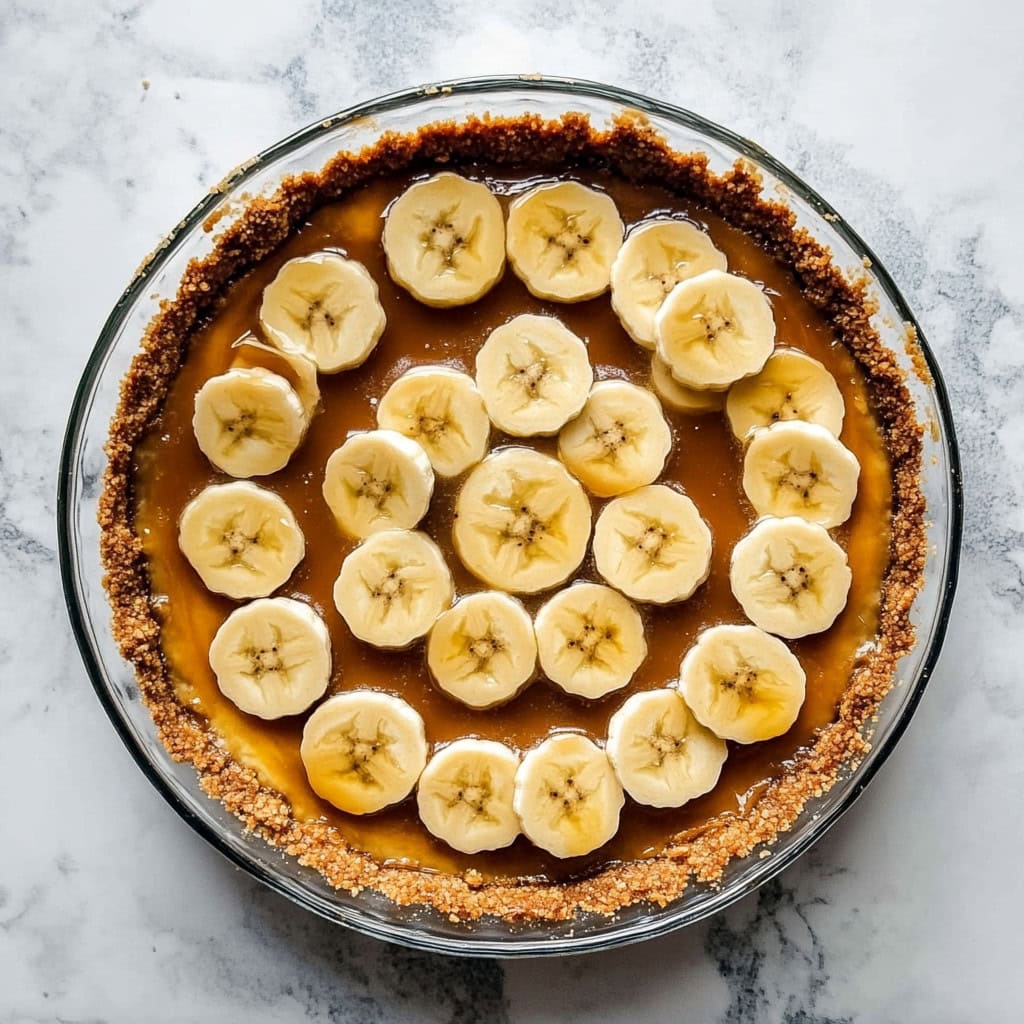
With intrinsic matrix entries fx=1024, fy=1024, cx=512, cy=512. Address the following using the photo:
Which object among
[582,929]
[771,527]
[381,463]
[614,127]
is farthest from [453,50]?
[582,929]

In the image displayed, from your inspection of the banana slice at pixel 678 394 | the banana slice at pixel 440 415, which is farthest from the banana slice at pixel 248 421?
the banana slice at pixel 678 394

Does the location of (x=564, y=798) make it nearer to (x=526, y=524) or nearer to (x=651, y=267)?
(x=526, y=524)

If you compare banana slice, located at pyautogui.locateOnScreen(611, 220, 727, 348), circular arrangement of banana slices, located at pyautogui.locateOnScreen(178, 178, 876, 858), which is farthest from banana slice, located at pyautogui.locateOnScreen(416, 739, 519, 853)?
banana slice, located at pyautogui.locateOnScreen(611, 220, 727, 348)

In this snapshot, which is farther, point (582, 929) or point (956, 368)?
point (956, 368)

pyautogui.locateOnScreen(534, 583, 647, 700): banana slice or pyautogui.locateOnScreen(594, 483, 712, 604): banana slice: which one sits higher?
pyautogui.locateOnScreen(594, 483, 712, 604): banana slice

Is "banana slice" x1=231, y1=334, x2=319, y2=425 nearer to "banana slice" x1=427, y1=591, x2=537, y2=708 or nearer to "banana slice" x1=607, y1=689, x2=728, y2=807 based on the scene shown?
"banana slice" x1=427, y1=591, x2=537, y2=708

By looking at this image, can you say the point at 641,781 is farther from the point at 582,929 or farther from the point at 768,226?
the point at 768,226

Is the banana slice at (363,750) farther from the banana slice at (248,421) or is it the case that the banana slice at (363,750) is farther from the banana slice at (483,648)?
the banana slice at (248,421)
